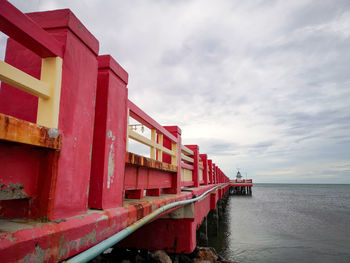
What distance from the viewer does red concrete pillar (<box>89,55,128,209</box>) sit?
95.7 inches

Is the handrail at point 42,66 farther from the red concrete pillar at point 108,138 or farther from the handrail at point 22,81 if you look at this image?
the red concrete pillar at point 108,138

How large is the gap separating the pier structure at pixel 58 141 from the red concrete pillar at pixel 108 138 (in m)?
0.01

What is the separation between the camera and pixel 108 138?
251 centimetres

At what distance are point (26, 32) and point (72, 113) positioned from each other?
66 cm

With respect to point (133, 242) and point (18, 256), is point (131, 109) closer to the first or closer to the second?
point (18, 256)

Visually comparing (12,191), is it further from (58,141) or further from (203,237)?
(203,237)

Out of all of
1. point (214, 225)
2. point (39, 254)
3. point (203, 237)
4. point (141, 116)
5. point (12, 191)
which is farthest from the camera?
point (214, 225)

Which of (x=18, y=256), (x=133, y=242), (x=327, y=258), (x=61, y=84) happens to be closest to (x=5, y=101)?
(x=61, y=84)

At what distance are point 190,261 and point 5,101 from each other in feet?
16.3

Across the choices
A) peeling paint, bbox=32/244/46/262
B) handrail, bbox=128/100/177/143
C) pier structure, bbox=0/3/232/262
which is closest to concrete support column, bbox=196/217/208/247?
handrail, bbox=128/100/177/143

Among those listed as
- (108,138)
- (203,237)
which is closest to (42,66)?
(108,138)

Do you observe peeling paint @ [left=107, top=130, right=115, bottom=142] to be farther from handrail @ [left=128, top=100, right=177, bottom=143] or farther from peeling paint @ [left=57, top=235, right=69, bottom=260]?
peeling paint @ [left=57, top=235, right=69, bottom=260]

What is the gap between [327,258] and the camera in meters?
10.0

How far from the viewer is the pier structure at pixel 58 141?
1.52 m
